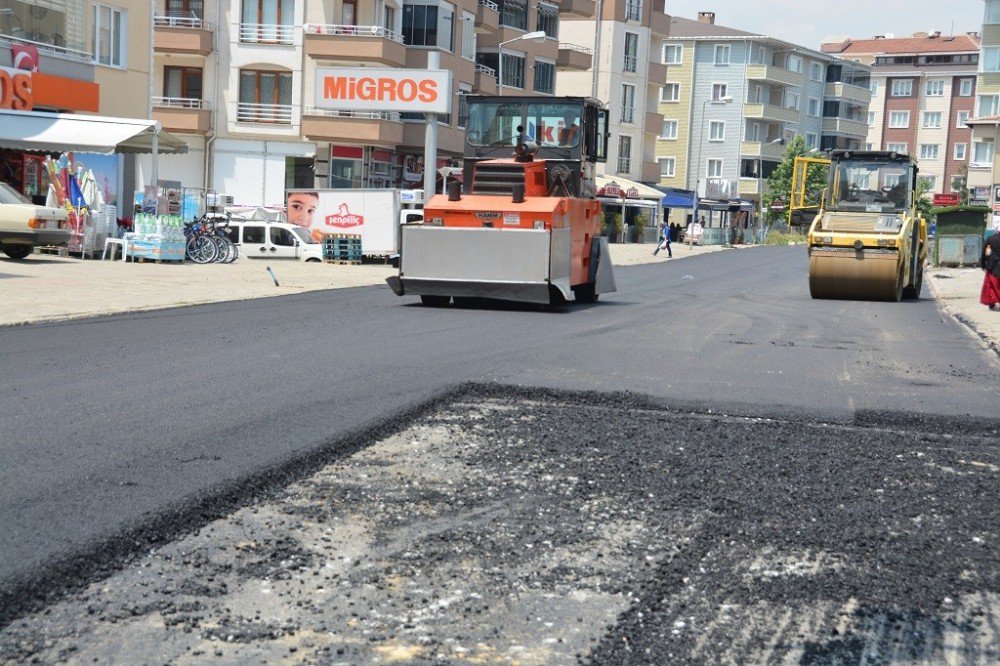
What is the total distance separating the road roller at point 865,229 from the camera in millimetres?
24266

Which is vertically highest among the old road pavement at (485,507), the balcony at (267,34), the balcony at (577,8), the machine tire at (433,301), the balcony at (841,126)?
the balcony at (577,8)

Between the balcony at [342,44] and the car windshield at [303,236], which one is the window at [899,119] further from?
the car windshield at [303,236]

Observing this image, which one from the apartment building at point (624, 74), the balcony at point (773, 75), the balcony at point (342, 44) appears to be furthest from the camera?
the balcony at point (773, 75)

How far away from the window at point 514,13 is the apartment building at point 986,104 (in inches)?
1027

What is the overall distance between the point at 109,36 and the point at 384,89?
330 inches

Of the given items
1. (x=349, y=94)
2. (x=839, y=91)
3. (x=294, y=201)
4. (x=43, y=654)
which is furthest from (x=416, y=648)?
(x=839, y=91)

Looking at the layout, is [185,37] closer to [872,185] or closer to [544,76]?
[544,76]

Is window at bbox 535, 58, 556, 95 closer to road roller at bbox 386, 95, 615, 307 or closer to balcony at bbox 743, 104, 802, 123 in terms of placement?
balcony at bbox 743, 104, 802, 123

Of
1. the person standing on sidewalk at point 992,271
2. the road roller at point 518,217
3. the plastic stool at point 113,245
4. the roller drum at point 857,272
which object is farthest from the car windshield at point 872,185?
the plastic stool at point 113,245

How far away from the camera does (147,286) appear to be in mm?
21953

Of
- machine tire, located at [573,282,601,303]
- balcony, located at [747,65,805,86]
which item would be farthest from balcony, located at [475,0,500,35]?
machine tire, located at [573,282,601,303]

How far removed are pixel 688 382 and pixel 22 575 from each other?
7.21 m

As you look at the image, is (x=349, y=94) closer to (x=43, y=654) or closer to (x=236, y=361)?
(x=236, y=361)

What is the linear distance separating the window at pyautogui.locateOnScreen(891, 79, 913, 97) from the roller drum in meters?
110
